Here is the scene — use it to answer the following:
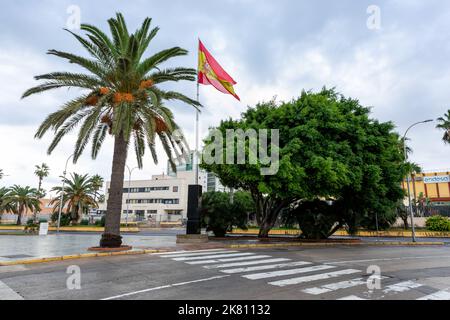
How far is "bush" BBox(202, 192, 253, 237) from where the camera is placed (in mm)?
24000

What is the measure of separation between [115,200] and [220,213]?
34.5ft

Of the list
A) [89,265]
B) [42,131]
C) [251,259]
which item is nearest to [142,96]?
[42,131]

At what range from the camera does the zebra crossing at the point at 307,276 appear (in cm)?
711

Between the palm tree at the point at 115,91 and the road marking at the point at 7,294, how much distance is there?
719 centimetres

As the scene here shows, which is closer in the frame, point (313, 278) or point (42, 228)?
point (313, 278)

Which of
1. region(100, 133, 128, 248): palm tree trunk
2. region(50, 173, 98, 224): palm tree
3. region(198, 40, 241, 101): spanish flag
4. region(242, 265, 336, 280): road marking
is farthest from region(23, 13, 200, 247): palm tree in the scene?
region(50, 173, 98, 224): palm tree

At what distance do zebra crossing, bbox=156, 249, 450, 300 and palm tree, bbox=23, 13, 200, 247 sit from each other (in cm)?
580

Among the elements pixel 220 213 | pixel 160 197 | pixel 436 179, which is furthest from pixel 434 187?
pixel 160 197

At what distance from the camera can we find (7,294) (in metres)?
6.76

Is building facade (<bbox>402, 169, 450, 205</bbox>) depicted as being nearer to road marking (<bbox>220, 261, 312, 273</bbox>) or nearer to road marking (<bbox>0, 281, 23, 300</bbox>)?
road marking (<bbox>220, 261, 312, 273</bbox>)

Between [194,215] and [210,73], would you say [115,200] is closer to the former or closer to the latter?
[194,215]

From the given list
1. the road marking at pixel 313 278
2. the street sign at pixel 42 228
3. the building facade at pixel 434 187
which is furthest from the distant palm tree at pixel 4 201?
the building facade at pixel 434 187
